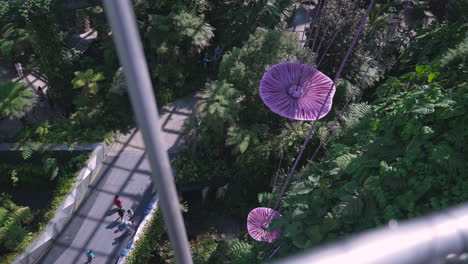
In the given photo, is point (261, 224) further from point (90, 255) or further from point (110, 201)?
point (110, 201)

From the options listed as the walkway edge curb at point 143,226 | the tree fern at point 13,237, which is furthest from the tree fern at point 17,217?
the walkway edge curb at point 143,226

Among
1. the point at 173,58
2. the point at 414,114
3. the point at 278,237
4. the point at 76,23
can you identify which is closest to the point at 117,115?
the point at 173,58

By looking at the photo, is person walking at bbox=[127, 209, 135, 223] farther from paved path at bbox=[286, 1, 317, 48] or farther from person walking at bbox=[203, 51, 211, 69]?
paved path at bbox=[286, 1, 317, 48]

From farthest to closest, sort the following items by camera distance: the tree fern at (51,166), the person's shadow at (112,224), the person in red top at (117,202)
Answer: the tree fern at (51,166) < the person's shadow at (112,224) < the person in red top at (117,202)

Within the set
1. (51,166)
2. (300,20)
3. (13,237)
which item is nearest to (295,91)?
(51,166)

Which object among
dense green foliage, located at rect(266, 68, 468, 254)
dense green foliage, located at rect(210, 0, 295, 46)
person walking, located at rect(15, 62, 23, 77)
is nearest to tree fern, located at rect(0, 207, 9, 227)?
person walking, located at rect(15, 62, 23, 77)

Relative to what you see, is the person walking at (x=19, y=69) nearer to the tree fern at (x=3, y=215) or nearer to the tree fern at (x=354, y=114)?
the tree fern at (x=3, y=215)

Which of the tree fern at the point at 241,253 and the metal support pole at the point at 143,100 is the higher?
the tree fern at the point at 241,253
